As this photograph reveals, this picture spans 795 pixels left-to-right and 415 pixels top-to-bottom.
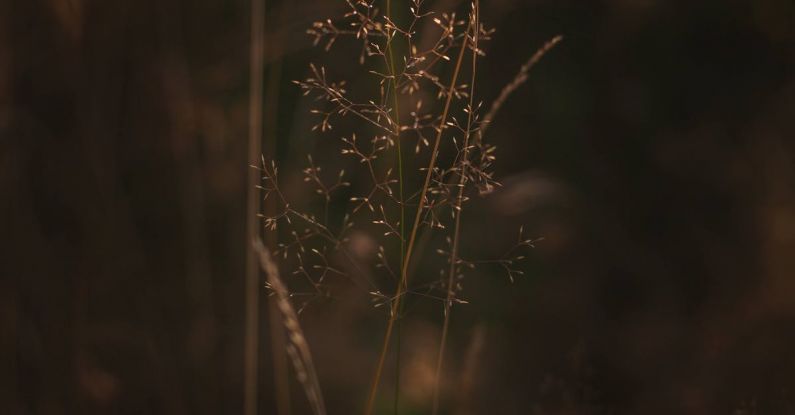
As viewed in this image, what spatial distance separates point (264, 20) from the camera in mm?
1273

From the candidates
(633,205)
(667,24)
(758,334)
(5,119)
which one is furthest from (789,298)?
(5,119)

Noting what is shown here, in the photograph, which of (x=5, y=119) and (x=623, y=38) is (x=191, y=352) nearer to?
(x=5, y=119)

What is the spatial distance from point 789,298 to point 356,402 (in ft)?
2.03

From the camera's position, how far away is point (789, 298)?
49.3 inches

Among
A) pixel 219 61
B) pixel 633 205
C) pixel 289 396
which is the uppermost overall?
pixel 219 61

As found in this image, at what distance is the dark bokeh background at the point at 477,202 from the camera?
127cm

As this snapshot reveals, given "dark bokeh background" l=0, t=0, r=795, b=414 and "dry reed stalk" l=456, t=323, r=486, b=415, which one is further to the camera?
"dark bokeh background" l=0, t=0, r=795, b=414

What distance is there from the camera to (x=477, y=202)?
131 cm

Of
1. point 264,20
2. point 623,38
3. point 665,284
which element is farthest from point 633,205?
point 264,20

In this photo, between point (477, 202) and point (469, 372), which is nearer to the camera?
point (469, 372)

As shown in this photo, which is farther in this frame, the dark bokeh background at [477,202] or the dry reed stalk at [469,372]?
the dark bokeh background at [477,202]

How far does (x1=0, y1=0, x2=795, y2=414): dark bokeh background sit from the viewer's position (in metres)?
1.27

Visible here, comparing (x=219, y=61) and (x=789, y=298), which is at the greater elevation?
(x=219, y=61)

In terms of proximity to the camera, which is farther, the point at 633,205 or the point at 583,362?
the point at 633,205
